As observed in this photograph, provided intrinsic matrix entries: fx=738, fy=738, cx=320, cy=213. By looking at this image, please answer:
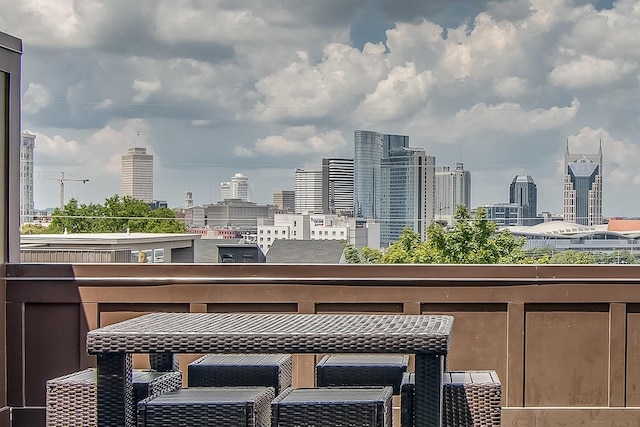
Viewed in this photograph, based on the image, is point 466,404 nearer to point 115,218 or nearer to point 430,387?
point 430,387

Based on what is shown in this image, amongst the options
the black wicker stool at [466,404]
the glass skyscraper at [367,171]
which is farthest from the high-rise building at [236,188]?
the black wicker stool at [466,404]

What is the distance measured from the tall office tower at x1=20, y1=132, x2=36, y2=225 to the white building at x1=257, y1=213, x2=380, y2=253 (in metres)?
1.12

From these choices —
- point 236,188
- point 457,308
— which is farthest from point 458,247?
point 236,188

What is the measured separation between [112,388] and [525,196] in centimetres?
274

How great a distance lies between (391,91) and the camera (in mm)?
4523

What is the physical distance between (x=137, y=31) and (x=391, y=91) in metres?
1.60

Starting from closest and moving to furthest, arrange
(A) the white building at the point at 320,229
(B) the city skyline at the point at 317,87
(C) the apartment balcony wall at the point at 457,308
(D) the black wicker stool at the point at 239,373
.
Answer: (D) the black wicker stool at the point at 239,373, (C) the apartment balcony wall at the point at 457,308, (A) the white building at the point at 320,229, (B) the city skyline at the point at 317,87

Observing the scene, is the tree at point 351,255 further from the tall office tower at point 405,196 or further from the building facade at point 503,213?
the building facade at point 503,213

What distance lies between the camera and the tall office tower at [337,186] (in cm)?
396

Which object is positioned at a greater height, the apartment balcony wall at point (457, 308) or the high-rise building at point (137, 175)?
the high-rise building at point (137, 175)

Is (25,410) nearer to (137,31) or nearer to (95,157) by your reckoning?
(95,157)

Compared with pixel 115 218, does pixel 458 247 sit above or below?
below

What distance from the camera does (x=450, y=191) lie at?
408cm

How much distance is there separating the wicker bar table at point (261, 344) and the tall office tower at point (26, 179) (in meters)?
1.68
